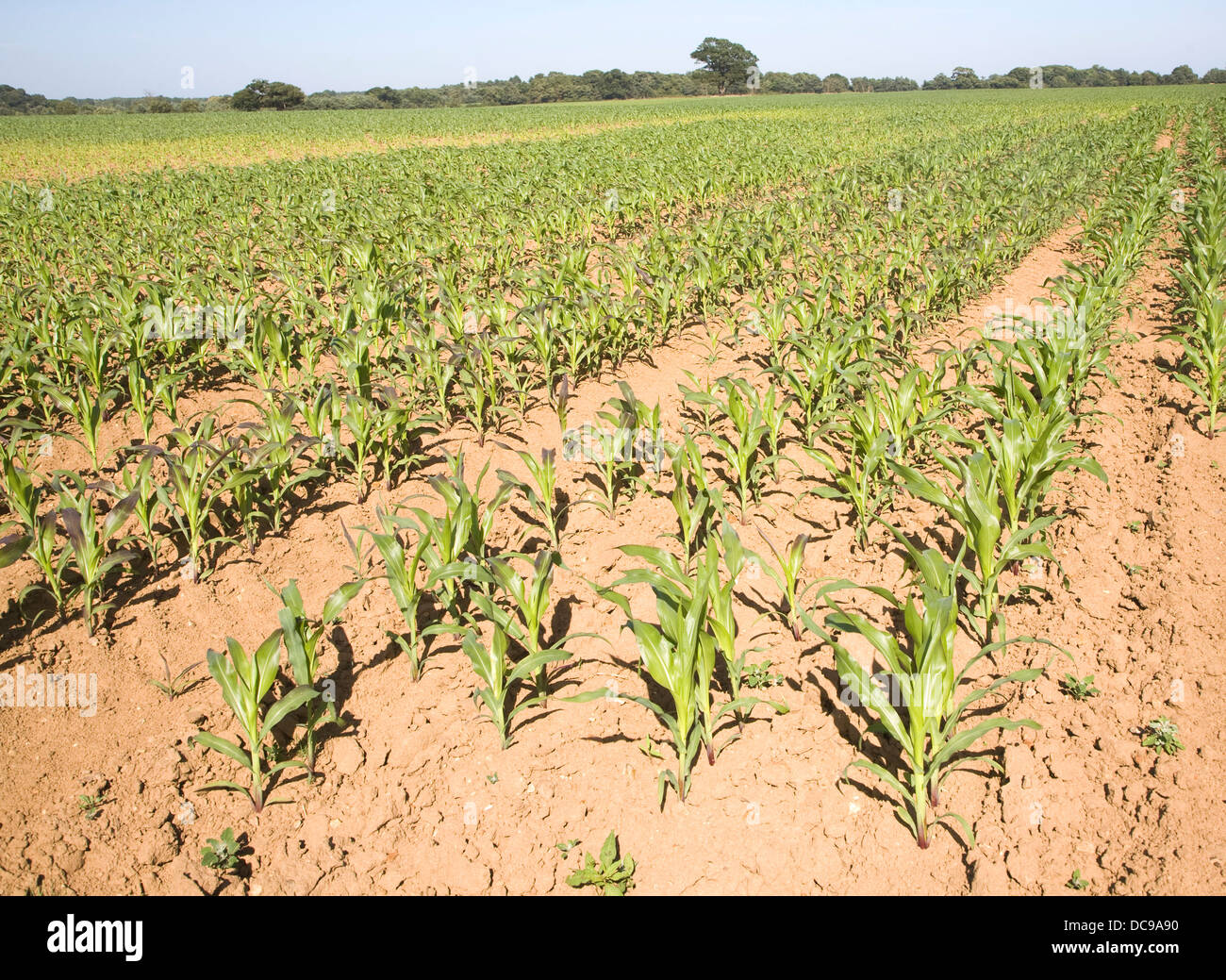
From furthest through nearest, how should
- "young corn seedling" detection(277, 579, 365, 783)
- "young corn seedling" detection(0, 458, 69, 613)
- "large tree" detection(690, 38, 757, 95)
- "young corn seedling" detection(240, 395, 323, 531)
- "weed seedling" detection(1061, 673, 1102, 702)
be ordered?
1. "large tree" detection(690, 38, 757, 95)
2. "young corn seedling" detection(240, 395, 323, 531)
3. "young corn seedling" detection(0, 458, 69, 613)
4. "weed seedling" detection(1061, 673, 1102, 702)
5. "young corn seedling" detection(277, 579, 365, 783)

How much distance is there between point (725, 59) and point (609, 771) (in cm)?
10251

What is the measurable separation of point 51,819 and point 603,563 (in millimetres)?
2228

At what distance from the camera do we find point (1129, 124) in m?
21.3

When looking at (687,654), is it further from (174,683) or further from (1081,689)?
(174,683)

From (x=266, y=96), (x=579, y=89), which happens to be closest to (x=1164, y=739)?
(x=266, y=96)

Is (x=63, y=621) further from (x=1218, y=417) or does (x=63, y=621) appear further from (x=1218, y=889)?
(x=1218, y=417)

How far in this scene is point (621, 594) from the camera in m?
2.57

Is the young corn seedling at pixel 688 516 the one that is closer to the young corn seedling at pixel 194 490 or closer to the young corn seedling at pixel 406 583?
the young corn seedling at pixel 406 583

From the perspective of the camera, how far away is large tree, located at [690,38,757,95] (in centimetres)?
8788

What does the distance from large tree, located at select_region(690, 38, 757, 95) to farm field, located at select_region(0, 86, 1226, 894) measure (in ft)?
315

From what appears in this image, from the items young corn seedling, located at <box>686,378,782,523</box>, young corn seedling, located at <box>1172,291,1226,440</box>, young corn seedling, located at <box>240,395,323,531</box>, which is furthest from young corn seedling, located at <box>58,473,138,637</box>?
young corn seedling, located at <box>1172,291,1226,440</box>

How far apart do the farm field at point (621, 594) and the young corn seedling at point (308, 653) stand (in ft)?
0.07

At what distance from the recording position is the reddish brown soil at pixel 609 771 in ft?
6.86

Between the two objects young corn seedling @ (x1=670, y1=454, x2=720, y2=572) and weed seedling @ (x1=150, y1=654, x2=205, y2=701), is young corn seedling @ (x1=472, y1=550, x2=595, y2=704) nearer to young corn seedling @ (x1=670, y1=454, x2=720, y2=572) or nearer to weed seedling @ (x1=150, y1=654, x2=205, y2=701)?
young corn seedling @ (x1=670, y1=454, x2=720, y2=572)
